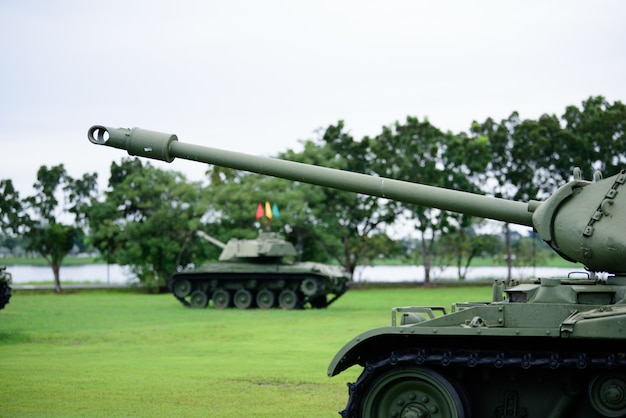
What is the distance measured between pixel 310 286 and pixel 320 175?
2191 cm

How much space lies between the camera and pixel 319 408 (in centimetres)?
1180

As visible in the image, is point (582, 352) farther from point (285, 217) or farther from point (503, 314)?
point (285, 217)

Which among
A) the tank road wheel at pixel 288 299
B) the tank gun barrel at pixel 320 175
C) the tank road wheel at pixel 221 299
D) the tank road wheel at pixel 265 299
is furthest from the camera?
the tank road wheel at pixel 221 299

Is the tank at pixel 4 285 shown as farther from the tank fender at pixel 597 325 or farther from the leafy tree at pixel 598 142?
the leafy tree at pixel 598 142

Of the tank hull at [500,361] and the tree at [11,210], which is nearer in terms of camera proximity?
the tank hull at [500,361]

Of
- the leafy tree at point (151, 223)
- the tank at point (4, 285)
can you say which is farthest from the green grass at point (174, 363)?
the leafy tree at point (151, 223)

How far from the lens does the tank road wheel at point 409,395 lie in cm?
855

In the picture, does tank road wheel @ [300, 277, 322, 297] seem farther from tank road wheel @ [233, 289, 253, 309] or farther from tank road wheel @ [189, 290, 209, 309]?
tank road wheel @ [189, 290, 209, 309]

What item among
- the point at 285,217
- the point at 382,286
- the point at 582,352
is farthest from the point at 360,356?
the point at 382,286

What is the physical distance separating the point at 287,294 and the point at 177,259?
16098mm

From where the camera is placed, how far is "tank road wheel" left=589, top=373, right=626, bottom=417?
26.5 feet

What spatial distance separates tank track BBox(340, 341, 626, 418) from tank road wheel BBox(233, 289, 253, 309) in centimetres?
2370

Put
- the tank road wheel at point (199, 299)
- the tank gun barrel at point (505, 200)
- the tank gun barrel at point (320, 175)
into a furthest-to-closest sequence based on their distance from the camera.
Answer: the tank road wheel at point (199, 299)
the tank gun barrel at point (320, 175)
the tank gun barrel at point (505, 200)

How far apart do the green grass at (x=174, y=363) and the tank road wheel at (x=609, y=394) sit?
3906 millimetres
